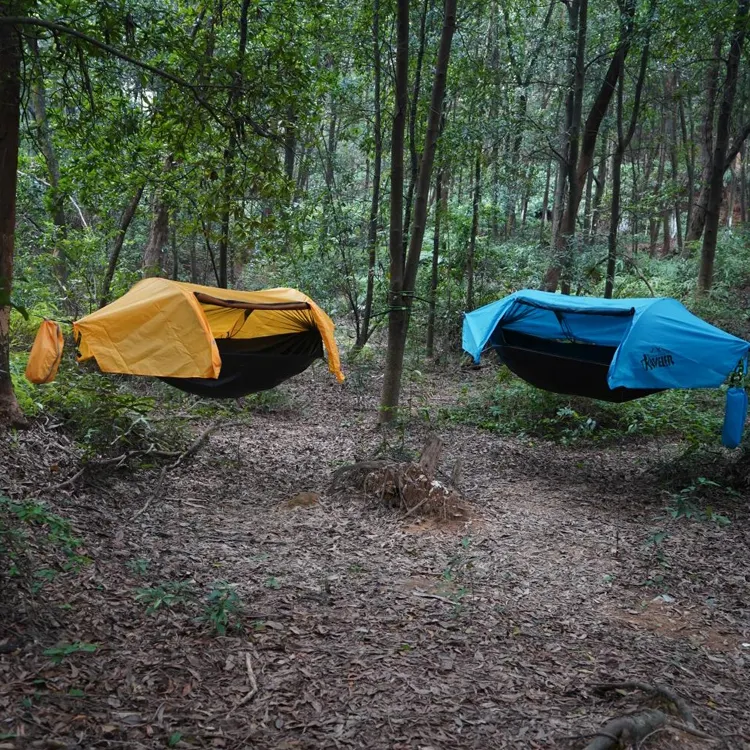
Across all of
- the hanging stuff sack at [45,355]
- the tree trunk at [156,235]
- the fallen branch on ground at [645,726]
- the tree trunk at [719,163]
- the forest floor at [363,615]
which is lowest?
the forest floor at [363,615]

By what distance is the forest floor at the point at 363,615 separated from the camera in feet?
6.72

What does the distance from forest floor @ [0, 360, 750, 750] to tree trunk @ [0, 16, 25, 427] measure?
0.26m

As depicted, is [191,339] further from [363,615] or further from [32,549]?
[363,615]

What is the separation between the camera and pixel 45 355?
3.48 m

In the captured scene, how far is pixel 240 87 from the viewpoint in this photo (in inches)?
137

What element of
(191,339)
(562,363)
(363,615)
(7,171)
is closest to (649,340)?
(562,363)

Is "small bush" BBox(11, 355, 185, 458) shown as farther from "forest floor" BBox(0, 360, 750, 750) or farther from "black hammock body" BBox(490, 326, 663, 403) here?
"black hammock body" BBox(490, 326, 663, 403)

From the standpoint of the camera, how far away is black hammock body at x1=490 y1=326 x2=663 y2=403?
492 centimetres

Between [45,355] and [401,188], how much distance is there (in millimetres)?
3405

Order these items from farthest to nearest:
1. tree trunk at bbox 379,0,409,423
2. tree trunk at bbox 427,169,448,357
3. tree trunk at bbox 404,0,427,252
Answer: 1. tree trunk at bbox 427,169,448,357
2. tree trunk at bbox 404,0,427,252
3. tree trunk at bbox 379,0,409,423

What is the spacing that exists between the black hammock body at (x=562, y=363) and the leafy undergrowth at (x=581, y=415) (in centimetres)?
99

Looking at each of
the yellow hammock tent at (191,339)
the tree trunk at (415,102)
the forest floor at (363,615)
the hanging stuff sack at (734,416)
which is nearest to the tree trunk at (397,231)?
the yellow hammock tent at (191,339)

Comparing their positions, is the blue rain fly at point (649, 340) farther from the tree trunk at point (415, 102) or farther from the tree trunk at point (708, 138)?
the tree trunk at point (708, 138)

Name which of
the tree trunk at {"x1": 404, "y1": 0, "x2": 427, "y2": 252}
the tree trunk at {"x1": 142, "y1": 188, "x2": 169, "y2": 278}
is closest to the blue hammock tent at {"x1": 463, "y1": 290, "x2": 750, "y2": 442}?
the tree trunk at {"x1": 404, "y1": 0, "x2": 427, "y2": 252}
